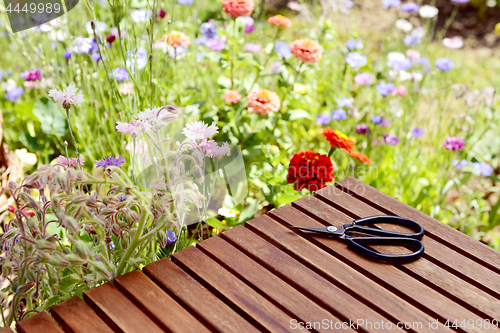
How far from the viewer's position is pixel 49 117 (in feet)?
7.13

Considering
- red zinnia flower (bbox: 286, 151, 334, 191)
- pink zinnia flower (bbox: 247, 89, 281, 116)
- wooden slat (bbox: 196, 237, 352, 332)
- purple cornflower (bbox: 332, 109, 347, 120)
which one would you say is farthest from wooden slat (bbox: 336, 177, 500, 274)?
purple cornflower (bbox: 332, 109, 347, 120)

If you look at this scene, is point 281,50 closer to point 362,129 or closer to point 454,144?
point 362,129

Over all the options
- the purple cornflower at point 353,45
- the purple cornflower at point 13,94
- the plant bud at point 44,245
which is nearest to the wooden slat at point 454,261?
the plant bud at point 44,245

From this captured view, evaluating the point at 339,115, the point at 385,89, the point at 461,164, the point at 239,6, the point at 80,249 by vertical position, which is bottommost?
the point at 461,164

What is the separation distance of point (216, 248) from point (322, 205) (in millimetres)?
333

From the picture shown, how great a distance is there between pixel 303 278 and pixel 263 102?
3.53 feet

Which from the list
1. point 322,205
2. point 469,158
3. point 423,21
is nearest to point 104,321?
point 322,205

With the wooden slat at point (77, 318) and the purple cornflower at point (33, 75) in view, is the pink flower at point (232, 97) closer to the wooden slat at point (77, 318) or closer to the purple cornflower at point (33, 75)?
the purple cornflower at point (33, 75)

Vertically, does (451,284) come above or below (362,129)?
above

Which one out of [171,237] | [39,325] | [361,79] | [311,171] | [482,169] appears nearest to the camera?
[39,325]

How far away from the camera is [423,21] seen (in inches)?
180

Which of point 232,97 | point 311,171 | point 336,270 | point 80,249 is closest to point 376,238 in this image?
point 336,270

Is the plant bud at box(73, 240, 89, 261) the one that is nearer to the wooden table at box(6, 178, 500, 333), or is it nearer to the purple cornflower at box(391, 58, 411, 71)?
the wooden table at box(6, 178, 500, 333)

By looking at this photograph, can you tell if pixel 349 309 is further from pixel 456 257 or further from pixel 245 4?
pixel 245 4
